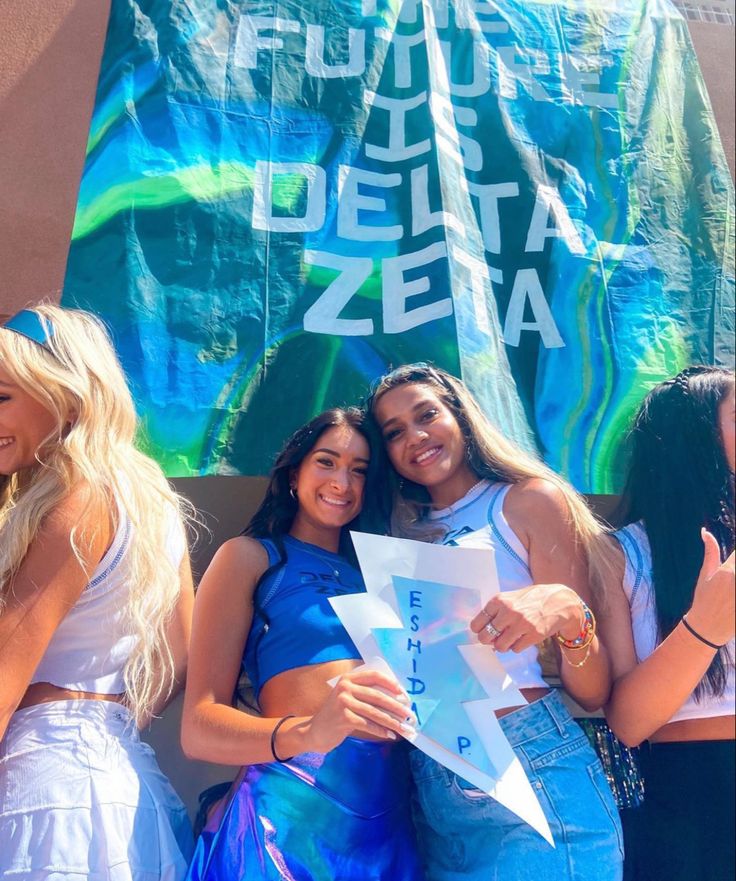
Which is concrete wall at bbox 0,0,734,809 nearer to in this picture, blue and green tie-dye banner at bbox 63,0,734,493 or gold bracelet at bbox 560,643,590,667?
blue and green tie-dye banner at bbox 63,0,734,493

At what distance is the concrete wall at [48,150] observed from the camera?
2.89 meters

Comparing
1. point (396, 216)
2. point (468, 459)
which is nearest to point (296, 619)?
point (468, 459)

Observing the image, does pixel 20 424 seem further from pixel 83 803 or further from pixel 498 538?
pixel 498 538

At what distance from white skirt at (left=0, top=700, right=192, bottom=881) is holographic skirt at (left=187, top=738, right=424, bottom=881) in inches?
3.6

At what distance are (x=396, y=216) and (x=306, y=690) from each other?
1571 millimetres

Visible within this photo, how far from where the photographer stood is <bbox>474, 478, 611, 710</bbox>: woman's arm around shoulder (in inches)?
56.8

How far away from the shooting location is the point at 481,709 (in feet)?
4.63

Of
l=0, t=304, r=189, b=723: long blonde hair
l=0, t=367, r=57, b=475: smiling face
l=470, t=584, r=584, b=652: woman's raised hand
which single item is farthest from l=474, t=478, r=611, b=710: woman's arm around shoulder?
l=0, t=367, r=57, b=475: smiling face

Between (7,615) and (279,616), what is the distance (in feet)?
1.72

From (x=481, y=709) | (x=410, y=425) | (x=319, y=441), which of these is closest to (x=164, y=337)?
(x=319, y=441)

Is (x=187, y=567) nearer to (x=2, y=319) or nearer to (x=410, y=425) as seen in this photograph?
(x=410, y=425)

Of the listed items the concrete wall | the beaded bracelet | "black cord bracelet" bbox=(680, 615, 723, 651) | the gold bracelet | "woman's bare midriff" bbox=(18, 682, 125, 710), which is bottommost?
"woman's bare midriff" bbox=(18, 682, 125, 710)

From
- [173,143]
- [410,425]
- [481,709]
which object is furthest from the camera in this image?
[173,143]

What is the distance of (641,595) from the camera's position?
1684mm
